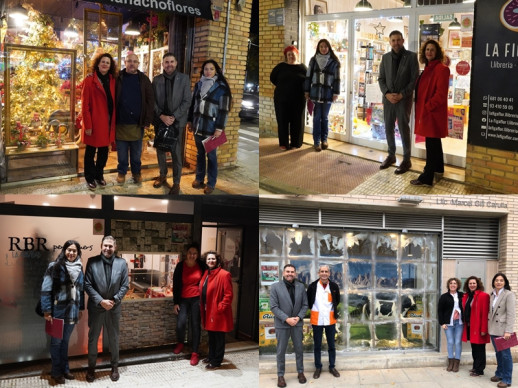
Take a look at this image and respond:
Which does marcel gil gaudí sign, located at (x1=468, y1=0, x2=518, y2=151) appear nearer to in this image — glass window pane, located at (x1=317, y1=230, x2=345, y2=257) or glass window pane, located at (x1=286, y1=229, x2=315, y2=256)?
glass window pane, located at (x1=317, y1=230, x2=345, y2=257)

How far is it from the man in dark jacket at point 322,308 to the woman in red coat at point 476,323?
190 cm

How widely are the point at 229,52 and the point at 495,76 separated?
4283 mm

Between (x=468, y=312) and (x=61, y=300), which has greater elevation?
(x=61, y=300)

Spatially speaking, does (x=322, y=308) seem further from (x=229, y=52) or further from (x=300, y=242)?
(x=229, y=52)

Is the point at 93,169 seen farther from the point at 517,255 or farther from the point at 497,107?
the point at 517,255

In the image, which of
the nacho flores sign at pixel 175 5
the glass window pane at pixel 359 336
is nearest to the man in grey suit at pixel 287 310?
the glass window pane at pixel 359 336

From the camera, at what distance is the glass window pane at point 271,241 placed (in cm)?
779

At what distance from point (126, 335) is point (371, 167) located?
4625 mm

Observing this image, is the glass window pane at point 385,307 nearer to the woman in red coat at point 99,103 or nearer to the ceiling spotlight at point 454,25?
the ceiling spotlight at point 454,25

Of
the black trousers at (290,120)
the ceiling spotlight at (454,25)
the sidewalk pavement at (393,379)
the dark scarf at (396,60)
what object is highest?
the ceiling spotlight at (454,25)

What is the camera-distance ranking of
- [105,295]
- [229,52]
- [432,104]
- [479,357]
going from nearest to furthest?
[105,295], [479,357], [432,104], [229,52]

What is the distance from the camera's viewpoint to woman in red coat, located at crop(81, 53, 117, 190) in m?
7.36

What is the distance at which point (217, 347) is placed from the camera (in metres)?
6.94

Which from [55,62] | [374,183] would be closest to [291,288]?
[374,183]
